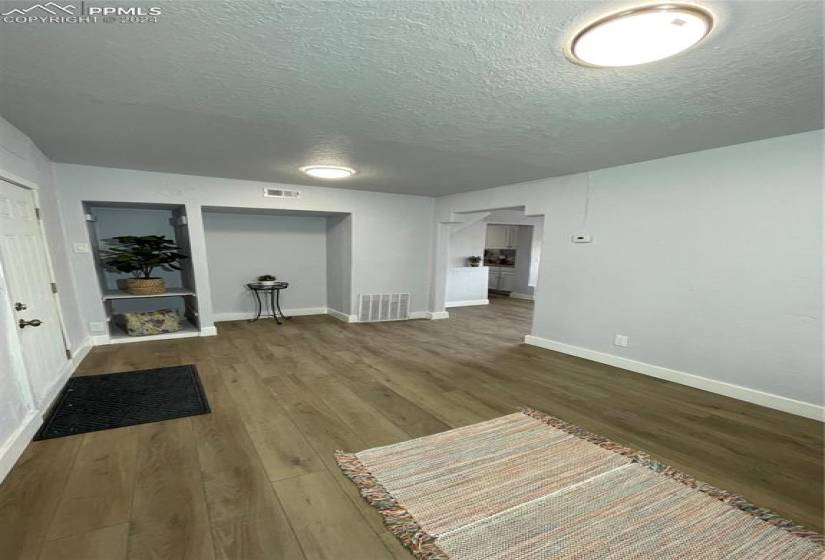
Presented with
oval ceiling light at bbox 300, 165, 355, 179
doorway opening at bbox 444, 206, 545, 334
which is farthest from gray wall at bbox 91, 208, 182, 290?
doorway opening at bbox 444, 206, 545, 334

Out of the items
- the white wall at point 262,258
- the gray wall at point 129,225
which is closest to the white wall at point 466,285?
the white wall at point 262,258

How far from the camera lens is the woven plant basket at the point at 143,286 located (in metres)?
4.62

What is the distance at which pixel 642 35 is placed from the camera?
54.8 inches

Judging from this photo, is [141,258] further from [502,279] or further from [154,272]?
[502,279]

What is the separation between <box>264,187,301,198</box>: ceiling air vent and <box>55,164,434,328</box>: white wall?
6 centimetres

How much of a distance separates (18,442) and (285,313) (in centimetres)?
439

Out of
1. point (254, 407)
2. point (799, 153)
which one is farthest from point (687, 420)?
point (254, 407)

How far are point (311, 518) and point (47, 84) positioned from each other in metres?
2.82

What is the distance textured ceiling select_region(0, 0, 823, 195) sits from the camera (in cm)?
138

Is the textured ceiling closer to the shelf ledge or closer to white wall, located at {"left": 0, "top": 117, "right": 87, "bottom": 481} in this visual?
white wall, located at {"left": 0, "top": 117, "right": 87, "bottom": 481}

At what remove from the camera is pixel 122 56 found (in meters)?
1.65

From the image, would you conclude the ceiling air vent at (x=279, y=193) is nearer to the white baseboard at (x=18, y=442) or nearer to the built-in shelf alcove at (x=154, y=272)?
the built-in shelf alcove at (x=154, y=272)

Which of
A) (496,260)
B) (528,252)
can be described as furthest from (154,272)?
(528,252)

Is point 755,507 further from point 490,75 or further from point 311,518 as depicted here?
point 490,75
